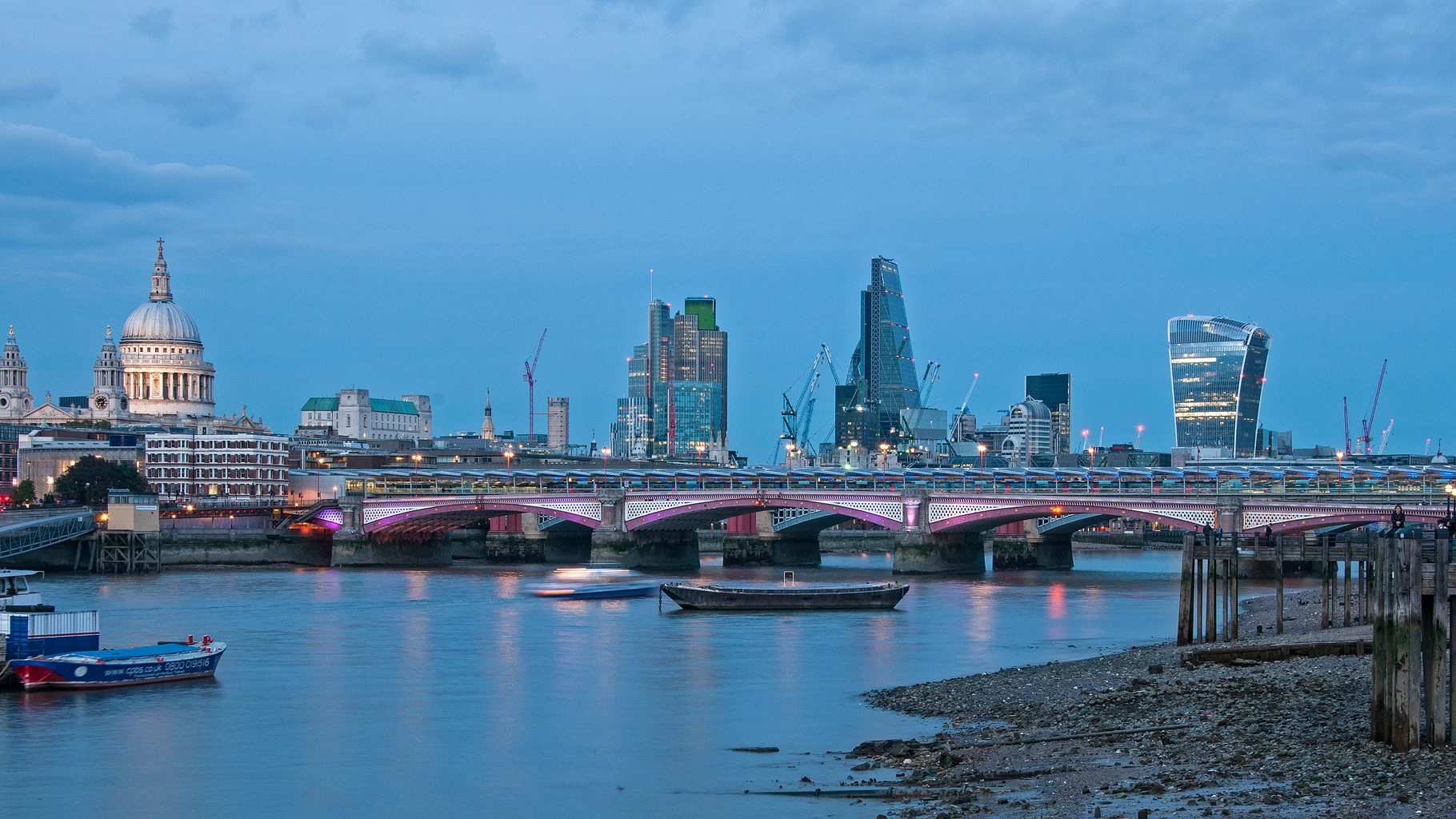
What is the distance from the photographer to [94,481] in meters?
120

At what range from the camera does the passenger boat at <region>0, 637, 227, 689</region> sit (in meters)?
40.5

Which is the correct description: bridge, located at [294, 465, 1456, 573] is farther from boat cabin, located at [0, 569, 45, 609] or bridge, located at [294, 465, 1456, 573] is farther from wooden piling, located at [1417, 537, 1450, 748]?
wooden piling, located at [1417, 537, 1450, 748]

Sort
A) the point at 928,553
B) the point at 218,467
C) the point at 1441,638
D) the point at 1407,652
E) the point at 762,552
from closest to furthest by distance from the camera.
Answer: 1. the point at 1407,652
2. the point at 1441,638
3. the point at 928,553
4. the point at 762,552
5. the point at 218,467

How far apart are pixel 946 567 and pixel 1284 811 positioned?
6457cm

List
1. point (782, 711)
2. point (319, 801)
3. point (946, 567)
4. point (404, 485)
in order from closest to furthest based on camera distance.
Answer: point (319, 801)
point (782, 711)
point (946, 567)
point (404, 485)

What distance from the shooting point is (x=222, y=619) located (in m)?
59.5

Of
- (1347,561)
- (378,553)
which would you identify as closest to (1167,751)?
(1347,561)

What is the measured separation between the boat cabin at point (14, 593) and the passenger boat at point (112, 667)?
2733mm

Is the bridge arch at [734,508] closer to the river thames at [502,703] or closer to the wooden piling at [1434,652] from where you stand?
the river thames at [502,703]

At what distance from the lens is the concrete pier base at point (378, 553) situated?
97.7 meters

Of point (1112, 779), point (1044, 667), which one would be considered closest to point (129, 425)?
point (1044, 667)

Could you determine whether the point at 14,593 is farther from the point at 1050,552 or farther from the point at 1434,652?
the point at 1050,552

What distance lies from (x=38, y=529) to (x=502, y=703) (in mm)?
57714

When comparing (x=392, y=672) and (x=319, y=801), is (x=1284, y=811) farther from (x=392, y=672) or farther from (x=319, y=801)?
(x=392, y=672)
